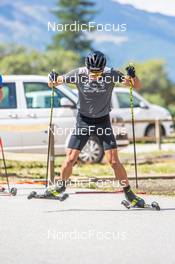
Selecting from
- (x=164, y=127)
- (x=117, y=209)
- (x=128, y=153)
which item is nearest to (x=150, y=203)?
(x=117, y=209)

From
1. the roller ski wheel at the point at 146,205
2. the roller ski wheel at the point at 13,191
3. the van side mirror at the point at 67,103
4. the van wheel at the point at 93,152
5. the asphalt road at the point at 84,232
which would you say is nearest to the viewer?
the asphalt road at the point at 84,232

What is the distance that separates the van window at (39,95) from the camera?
18594 mm

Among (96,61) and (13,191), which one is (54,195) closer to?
(13,191)

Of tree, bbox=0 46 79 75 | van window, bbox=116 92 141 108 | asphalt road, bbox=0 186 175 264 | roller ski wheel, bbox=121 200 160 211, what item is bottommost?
asphalt road, bbox=0 186 175 264

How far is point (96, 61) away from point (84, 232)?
2.47 m

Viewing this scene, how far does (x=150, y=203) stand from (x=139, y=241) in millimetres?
3073

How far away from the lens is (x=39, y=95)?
61.7 ft

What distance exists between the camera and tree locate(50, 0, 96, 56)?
445ft

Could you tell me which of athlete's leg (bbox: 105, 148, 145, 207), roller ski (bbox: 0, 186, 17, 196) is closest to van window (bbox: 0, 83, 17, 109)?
roller ski (bbox: 0, 186, 17, 196)

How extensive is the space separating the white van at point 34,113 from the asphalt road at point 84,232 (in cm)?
589

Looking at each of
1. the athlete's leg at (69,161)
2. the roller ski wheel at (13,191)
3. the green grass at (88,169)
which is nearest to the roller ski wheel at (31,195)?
the athlete's leg at (69,161)

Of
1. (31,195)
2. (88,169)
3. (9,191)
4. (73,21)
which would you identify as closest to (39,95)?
(88,169)

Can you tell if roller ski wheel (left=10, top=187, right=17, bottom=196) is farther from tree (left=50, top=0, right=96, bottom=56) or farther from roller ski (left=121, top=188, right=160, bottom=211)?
tree (left=50, top=0, right=96, bottom=56)

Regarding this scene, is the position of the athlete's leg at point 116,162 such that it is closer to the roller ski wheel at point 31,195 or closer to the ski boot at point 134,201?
the ski boot at point 134,201
